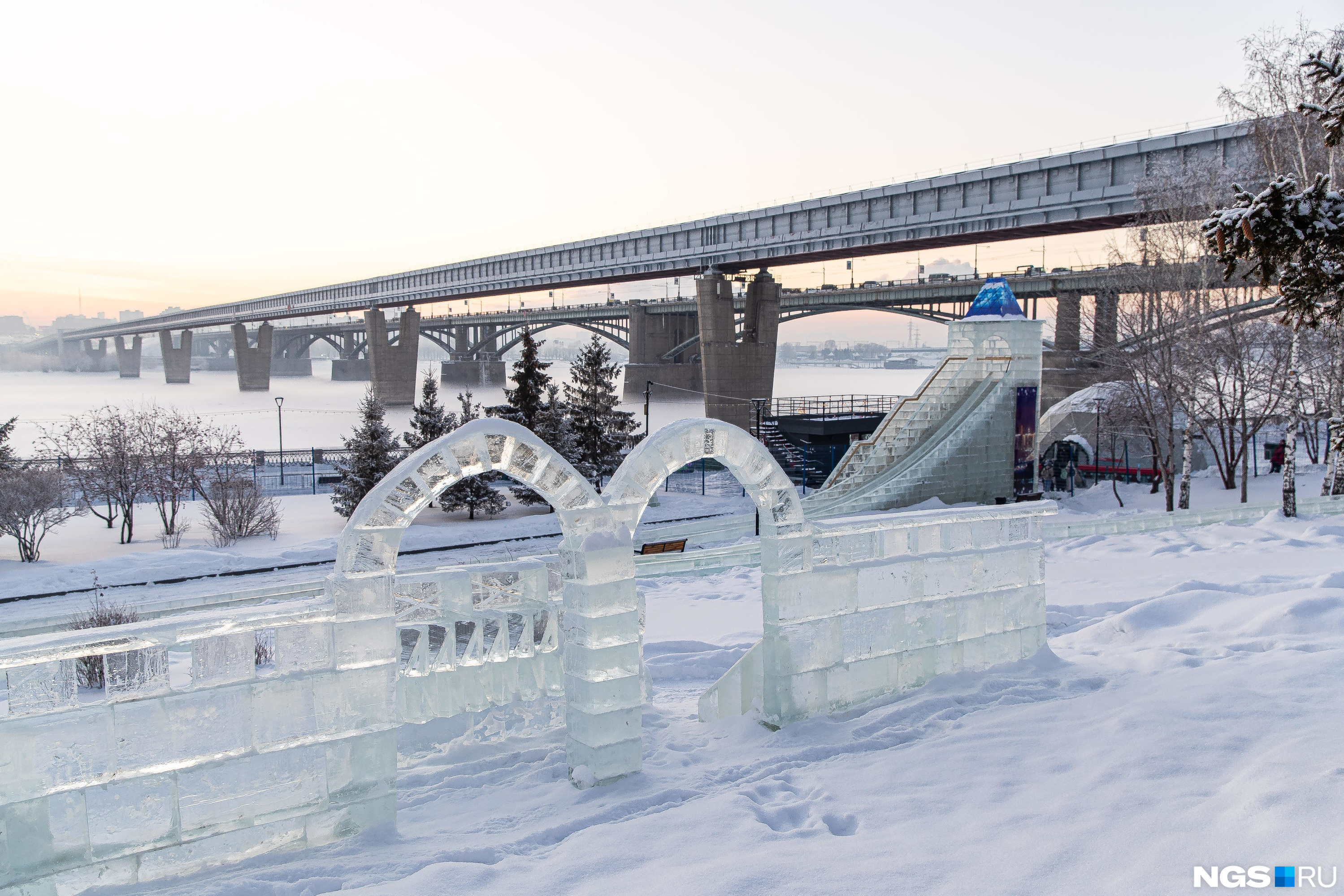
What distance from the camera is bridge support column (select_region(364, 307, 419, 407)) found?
250 ft

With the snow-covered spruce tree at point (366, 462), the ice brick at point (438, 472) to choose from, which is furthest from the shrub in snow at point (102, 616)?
the snow-covered spruce tree at point (366, 462)

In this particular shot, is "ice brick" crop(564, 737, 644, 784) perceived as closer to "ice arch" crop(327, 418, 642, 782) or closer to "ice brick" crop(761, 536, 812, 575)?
"ice arch" crop(327, 418, 642, 782)

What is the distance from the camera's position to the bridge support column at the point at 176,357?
119438 millimetres

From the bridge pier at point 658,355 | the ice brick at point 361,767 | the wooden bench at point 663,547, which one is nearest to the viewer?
the ice brick at point 361,767

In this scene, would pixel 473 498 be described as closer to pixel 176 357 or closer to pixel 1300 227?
pixel 1300 227

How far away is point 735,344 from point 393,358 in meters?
40.4

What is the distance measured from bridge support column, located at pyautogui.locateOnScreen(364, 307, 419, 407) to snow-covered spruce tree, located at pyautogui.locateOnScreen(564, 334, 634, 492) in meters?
49.7

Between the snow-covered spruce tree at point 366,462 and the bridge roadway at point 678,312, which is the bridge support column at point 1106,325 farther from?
the snow-covered spruce tree at point 366,462

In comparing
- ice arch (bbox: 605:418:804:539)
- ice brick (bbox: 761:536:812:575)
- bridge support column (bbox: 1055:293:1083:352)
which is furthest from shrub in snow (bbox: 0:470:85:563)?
bridge support column (bbox: 1055:293:1083:352)

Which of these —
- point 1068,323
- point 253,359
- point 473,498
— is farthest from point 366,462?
point 253,359

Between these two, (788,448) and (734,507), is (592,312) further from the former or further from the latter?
(734,507)

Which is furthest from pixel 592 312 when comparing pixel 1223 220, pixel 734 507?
pixel 1223 220

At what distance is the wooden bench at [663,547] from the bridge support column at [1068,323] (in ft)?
135

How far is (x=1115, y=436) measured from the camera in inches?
1212
